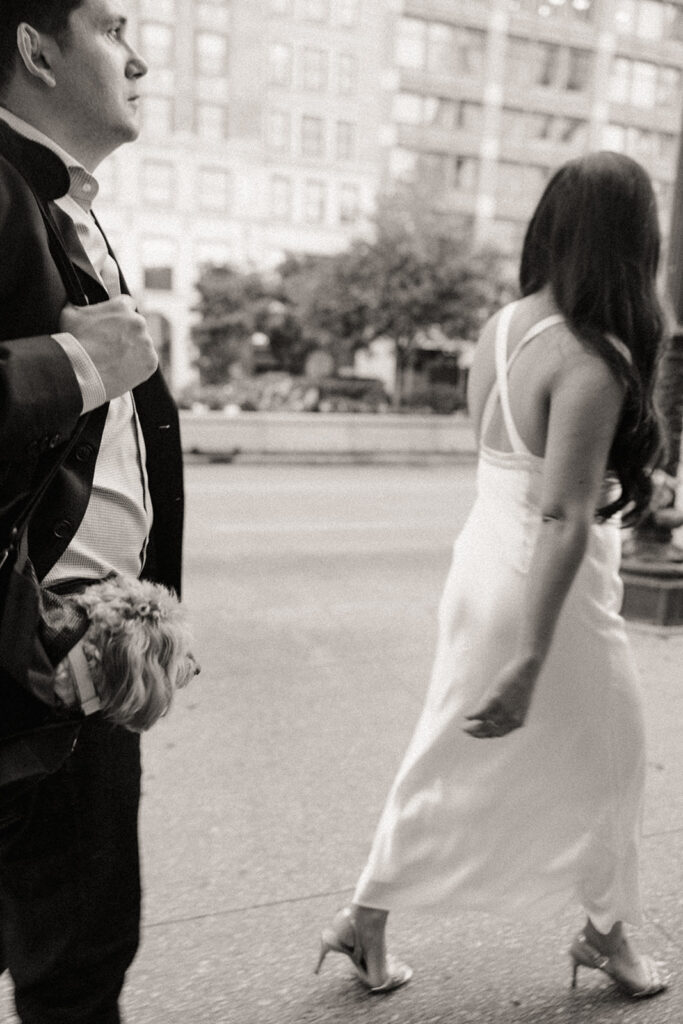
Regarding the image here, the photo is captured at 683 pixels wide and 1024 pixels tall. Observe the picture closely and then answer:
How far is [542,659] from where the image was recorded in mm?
1990

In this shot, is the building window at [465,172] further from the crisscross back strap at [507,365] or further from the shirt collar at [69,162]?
the shirt collar at [69,162]

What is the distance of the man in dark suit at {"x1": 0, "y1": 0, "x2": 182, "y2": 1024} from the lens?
1.28 metres

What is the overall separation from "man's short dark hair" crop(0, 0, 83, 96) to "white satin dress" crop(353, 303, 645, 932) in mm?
1147

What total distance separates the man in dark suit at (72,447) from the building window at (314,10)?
56119 mm

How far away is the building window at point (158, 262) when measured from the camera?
48906mm

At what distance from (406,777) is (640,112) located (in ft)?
192

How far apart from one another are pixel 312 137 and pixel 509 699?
53.9 m

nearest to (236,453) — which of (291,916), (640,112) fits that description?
(291,916)

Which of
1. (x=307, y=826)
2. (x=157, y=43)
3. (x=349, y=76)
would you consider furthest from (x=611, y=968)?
(x=157, y=43)

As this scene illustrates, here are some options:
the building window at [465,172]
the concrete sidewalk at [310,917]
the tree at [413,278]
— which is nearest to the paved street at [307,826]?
the concrete sidewalk at [310,917]

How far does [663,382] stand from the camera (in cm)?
606

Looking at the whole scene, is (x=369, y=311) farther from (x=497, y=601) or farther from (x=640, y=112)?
(x=640, y=112)

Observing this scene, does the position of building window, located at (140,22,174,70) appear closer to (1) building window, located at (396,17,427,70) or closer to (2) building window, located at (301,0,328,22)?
(2) building window, located at (301,0,328,22)

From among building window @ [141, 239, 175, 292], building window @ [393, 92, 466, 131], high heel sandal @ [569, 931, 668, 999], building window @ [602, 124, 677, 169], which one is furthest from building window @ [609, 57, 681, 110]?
high heel sandal @ [569, 931, 668, 999]
